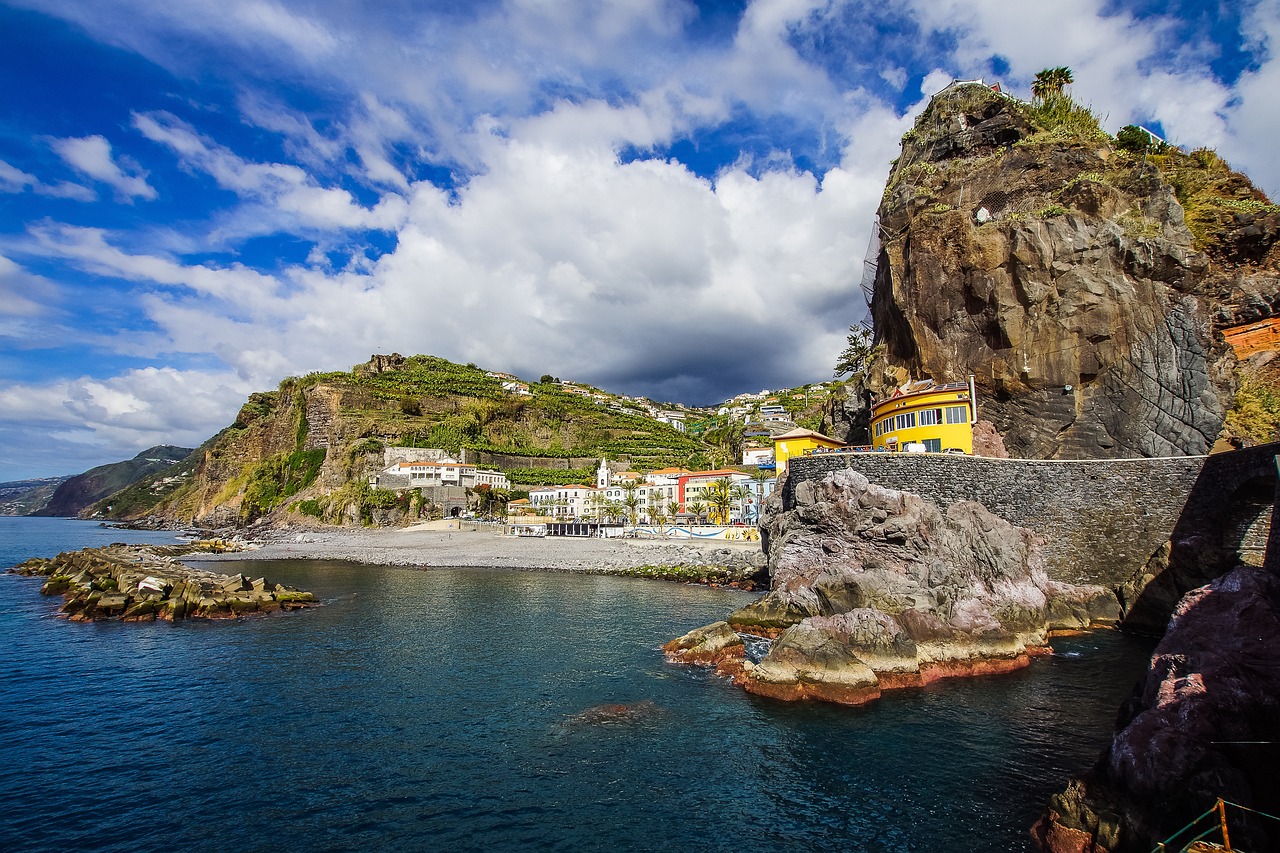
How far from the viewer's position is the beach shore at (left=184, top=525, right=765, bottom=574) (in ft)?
165

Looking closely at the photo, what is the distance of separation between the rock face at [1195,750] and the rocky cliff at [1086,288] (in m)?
22.1

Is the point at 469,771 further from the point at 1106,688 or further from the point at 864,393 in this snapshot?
the point at 864,393

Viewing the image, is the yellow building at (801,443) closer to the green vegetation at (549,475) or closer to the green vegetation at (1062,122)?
the green vegetation at (1062,122)

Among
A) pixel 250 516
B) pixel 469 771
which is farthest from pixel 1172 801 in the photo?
Result: pixel 250 516

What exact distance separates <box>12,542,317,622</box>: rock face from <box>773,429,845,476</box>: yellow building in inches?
1293

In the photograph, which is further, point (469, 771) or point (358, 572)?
point (358, 572)

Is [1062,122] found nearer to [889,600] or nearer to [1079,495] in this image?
[1079,495]

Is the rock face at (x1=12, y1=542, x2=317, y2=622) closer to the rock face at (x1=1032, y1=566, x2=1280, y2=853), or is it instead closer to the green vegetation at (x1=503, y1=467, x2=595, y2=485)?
the rock face at (x1=1032, y1=566, x2=1280, y2=853)

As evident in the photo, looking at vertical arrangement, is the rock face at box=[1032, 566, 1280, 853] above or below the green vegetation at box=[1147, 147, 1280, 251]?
below

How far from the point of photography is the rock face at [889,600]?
18.6 metres

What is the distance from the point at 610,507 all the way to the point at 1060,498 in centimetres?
5910

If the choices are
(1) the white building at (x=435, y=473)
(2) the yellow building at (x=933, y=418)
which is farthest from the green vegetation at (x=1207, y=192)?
(1) the white building at (x=435, y=473)

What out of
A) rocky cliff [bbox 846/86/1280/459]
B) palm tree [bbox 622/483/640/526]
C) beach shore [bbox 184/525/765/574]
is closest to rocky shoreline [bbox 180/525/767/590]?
beach shore [bbox 184/525/765/574]

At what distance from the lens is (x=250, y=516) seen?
307 feet
